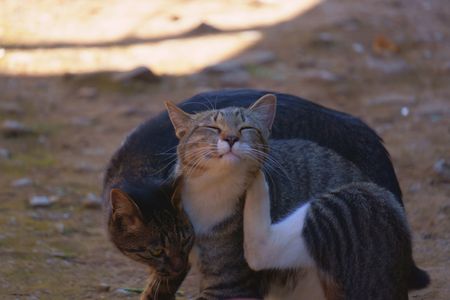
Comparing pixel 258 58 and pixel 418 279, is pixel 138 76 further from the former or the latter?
pixel 418 279

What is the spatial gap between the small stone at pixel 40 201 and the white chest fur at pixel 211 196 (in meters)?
2.33

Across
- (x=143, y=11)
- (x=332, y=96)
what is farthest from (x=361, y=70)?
(x=143, y=11)

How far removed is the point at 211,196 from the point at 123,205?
417mm

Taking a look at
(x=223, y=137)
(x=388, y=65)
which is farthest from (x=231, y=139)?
(x=388, y=65)

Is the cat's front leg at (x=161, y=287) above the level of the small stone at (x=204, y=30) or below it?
above

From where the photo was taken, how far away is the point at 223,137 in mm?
3938

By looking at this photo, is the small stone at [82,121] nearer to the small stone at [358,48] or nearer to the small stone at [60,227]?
the small stone at [60,227]

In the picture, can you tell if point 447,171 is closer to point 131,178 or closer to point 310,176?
point 310,176

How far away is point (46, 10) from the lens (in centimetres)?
1017

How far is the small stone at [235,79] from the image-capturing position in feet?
27.6

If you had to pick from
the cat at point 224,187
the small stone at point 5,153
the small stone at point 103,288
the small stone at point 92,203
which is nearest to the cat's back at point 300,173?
the cat at point 224,187

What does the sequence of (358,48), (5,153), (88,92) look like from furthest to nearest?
1. (358,48)
2. (88,92)
3. (5,153)

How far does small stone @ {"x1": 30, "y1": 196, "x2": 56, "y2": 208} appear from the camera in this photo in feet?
20.3

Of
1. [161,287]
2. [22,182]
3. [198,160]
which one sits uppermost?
[198,160]
